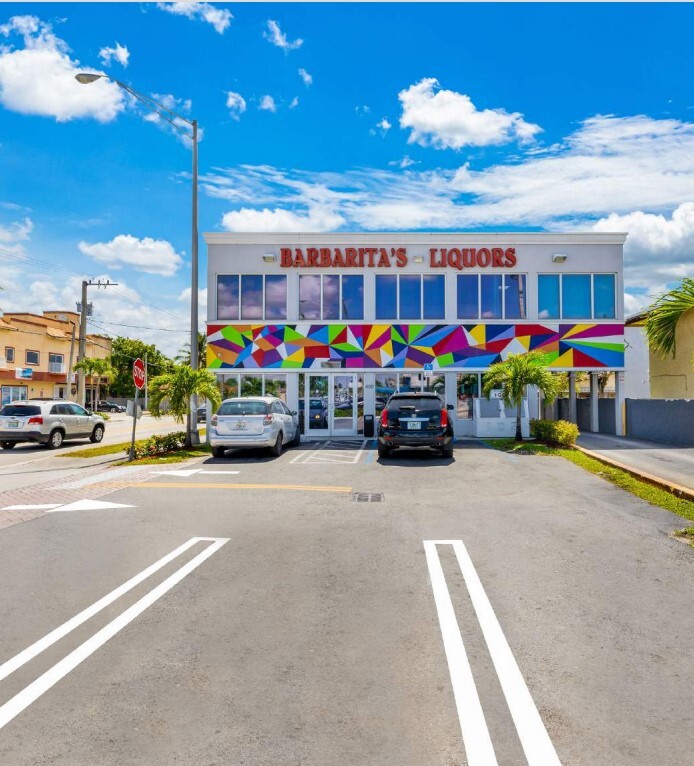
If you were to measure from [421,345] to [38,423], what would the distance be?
14.0 m

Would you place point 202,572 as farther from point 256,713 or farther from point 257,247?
point 257,247

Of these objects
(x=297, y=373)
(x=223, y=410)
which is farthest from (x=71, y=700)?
(x=297, y=373)

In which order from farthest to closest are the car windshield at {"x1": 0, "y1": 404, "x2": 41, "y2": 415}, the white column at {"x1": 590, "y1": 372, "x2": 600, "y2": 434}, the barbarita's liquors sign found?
1. the white column at {"x1": 590, "y1": 372, "x2": 600, "y2": 434}
2. the barbarita's liquors sign
3. the car windshield at {"x1": 0, "y1": 404, "x2": 41, "y2": 415}

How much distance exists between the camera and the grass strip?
32.3 ft

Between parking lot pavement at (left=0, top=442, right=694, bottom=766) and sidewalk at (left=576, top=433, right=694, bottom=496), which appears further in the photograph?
sidewalk at (left=576, top=433, right=694, bottom=496)

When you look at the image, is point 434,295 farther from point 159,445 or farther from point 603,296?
point 159,445

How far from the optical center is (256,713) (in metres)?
3.61

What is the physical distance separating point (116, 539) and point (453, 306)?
58.8 ft

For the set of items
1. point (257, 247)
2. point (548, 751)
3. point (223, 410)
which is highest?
point (257, 247)

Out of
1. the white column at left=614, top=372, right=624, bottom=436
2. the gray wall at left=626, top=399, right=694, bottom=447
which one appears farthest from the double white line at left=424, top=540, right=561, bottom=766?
the white column at left=614, top=372, right=624, bottom=436

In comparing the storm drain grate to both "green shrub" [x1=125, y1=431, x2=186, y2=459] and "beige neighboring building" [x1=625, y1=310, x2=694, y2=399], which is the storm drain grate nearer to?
"green shrub" [x1=125, y1=431, x2=186, y2=459]

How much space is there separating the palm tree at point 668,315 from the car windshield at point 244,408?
14.3 metres

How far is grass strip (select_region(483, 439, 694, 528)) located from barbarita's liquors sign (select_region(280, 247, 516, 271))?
22.5 feet

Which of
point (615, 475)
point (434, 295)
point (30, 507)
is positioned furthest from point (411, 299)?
point (30, 507)
